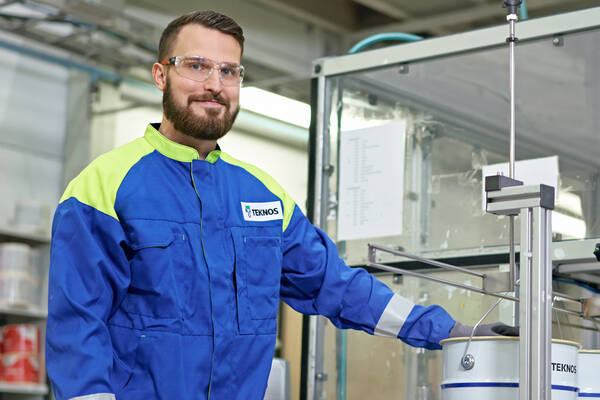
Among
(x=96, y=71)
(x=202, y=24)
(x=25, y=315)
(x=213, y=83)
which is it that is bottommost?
(x=25, y=315)

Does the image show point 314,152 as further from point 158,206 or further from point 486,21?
point 486,21

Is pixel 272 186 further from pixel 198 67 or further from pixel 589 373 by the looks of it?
pixel 589 373

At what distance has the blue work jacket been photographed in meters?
1.48

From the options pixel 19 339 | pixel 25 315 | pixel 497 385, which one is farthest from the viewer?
pixel 25 315

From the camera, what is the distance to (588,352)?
5.63 ft

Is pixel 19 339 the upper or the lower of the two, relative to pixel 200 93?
lower

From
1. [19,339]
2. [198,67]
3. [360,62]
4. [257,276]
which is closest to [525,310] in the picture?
[257,276]

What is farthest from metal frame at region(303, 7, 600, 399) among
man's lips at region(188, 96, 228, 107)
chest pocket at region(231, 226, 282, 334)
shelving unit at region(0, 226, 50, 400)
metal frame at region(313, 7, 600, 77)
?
shelving unit at region(0, 226, 50, 400)

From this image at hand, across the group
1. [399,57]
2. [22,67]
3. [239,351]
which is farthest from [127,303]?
[22,67]

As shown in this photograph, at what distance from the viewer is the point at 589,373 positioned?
172cm

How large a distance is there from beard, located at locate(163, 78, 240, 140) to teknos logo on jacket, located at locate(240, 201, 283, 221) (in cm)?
15

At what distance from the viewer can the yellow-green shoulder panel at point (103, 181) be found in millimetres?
1529

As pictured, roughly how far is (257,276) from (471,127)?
2.37 ft

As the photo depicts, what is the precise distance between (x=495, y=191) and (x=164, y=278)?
0.56 meters
